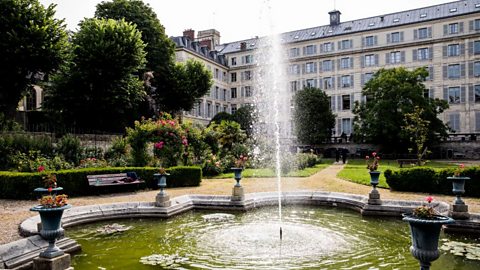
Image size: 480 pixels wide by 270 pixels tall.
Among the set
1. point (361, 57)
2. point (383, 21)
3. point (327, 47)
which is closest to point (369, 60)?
point (361, 57)

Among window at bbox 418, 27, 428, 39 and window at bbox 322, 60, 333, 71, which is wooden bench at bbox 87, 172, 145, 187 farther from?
window at bbox 418, 27, 428, 39

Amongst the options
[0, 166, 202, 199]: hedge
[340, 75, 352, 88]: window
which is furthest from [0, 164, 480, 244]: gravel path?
[340, 75, 352, 88]: window

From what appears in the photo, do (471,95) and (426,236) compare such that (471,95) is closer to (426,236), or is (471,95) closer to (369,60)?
(369,60)

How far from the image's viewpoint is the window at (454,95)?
144 feet

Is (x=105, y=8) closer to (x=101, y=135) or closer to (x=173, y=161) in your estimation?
(x=101, y=135)

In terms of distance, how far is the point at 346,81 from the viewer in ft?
167

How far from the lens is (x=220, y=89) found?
5716 cm

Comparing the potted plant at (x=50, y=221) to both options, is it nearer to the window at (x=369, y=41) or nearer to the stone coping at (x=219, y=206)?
the stone coping at (x=219, y=206)

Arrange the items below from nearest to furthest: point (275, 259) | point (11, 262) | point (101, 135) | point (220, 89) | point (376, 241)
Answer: point (11, 262) → point (275, 259) → point (376, 241) → point (101, 135) → point (220, 89)

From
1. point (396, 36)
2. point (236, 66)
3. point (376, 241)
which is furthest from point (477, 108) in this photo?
point (376, 241)

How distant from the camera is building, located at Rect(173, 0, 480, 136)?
4341 centimetres

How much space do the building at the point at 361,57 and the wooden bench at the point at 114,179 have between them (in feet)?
108

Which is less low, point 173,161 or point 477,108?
point 477,108

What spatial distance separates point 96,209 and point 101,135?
13784mm
